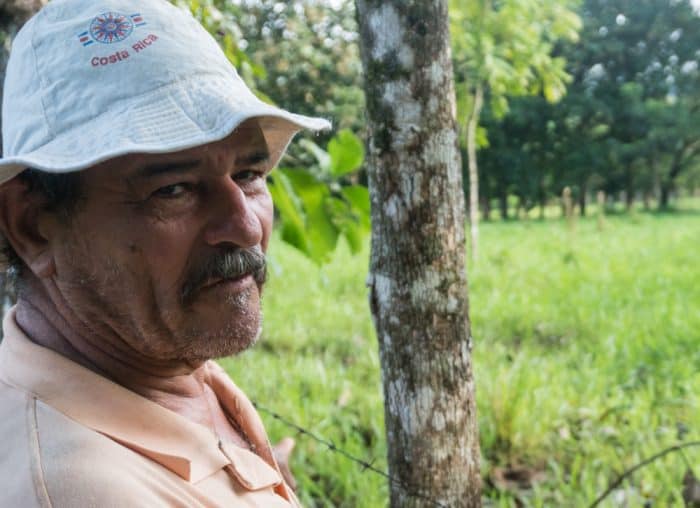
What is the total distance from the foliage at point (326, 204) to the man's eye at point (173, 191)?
2.91ft

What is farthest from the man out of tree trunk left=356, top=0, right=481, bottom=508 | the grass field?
the grass field

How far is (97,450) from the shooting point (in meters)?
0.98

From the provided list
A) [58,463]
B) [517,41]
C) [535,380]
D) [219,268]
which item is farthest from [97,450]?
[517,41]

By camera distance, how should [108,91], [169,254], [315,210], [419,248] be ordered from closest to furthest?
1. [108,91]
2. [169,254]
3. [419,248]
4. [315,210]

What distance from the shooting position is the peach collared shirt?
36.5 inches

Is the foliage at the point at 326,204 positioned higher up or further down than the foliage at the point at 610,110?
higher up

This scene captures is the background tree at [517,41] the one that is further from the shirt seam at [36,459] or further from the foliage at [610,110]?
the foliage at [610,110]

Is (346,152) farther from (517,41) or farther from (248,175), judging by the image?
(517,41)

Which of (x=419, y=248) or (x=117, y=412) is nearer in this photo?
(x=117, y=412)

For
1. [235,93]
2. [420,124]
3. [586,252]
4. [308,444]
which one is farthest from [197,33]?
[586,252]

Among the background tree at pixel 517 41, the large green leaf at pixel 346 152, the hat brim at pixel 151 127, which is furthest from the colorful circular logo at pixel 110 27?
the background tree at pixel 517 41

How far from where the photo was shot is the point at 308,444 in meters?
3.43

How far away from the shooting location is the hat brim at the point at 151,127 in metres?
0.99

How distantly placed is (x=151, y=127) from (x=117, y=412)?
0.44 m
